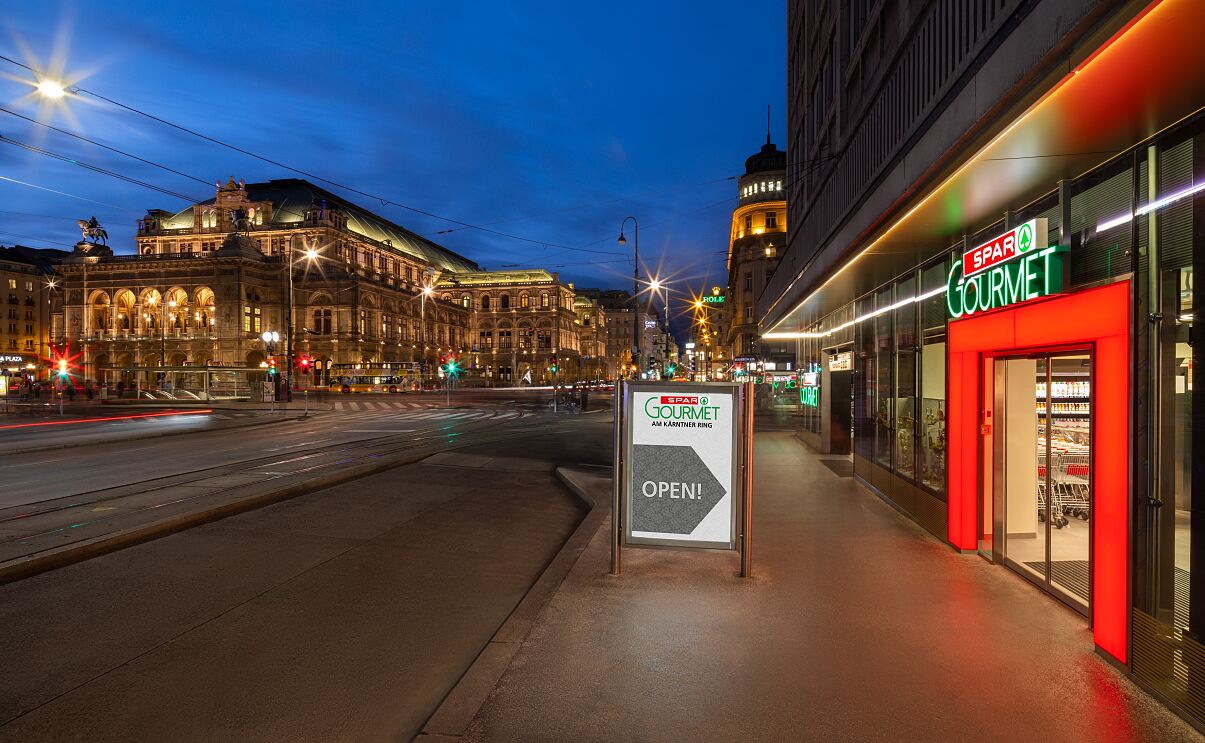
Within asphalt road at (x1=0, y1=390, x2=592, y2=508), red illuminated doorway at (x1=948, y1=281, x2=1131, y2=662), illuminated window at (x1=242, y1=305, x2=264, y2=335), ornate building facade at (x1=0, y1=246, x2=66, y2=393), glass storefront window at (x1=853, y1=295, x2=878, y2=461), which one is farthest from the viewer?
ornate building facade at (x1=0, y1=246, x2=66, y2=393)

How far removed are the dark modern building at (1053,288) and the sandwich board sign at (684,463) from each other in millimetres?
2675

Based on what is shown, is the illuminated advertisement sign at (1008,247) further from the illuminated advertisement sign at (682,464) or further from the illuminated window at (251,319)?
the illuminated window at (251,319)

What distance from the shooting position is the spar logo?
6715mm

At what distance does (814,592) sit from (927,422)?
13.4ft

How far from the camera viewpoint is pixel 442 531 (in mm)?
9555

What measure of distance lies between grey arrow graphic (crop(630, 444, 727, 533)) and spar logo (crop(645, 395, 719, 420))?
1.04 ft

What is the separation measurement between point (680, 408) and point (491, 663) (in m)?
3.03

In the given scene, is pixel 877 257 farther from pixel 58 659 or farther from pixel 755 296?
pixel 755 296

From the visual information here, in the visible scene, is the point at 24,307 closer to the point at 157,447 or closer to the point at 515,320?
the point at 515,320

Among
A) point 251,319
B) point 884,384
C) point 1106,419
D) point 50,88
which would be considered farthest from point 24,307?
point 1106,419

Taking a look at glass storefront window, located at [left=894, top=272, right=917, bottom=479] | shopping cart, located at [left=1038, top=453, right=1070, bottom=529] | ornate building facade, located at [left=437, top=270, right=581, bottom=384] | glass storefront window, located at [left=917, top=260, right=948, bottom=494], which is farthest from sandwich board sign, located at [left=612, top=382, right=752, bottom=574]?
ornate building facade, located at [left=437, top=270, right=581, bottom=384]

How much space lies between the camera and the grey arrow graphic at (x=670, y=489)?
22.0 ft

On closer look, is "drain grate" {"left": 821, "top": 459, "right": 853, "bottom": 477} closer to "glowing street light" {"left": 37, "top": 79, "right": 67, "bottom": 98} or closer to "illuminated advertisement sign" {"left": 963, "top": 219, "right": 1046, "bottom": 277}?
"illuminated advertisement sign" {"left": 963, "top": 219, "right": 1046, "bottom": 277}

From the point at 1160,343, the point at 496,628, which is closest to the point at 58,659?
the point at 496,628
